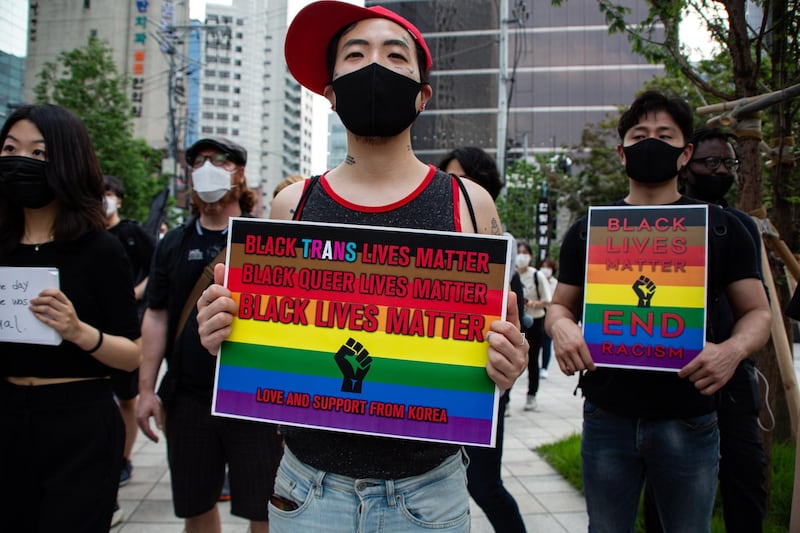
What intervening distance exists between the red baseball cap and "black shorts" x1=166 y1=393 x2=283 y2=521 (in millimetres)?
1586

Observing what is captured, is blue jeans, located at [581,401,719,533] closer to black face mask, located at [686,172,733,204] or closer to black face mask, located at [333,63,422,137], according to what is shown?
black face mask, located at [686,172,733,204]

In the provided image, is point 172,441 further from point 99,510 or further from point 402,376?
point 402,376

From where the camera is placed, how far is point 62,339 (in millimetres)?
2062

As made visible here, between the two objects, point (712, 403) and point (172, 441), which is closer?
point (712, 403)

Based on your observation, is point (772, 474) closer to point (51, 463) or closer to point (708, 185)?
point (708, 185)

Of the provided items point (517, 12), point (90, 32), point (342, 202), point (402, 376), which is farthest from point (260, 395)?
point (90, 32)

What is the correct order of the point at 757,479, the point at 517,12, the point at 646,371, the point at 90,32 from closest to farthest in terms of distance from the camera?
the point at 646,371, the point at 757,479, the point at 517,12, the point at 90,32

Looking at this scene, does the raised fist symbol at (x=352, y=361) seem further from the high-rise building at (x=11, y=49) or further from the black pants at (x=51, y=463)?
the high-rise building at (x=11, y=49)

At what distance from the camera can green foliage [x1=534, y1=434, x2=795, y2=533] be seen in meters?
3.48

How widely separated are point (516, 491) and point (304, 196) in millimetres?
3598

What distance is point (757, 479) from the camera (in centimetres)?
254

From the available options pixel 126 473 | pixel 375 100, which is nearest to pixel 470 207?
pixel 375 100

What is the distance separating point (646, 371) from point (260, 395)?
4.75ft

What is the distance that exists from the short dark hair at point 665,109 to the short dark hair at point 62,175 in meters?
2.20
